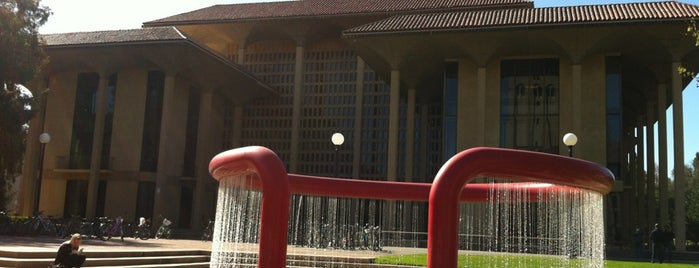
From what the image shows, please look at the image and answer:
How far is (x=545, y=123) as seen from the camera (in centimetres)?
→ 2877

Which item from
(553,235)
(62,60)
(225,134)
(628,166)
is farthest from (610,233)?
(62,60)

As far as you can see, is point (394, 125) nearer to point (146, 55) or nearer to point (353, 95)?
point (353, 95)

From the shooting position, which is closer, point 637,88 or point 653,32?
point 653,32

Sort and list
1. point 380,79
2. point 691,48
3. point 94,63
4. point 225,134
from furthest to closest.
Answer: point 225,134
point 380,79
point 94,63
point 691,48

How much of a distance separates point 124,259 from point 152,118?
19497 millimetres

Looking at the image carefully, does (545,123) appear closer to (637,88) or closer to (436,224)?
(637,88)

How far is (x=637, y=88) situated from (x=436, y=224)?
96.4 ft

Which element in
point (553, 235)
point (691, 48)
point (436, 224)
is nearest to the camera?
point (436, 224)

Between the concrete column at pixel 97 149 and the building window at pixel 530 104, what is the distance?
64.6 feet

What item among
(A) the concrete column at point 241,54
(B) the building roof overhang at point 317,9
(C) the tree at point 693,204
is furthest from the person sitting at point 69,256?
(C) the tree at point 693,204

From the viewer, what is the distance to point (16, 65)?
2512 cm

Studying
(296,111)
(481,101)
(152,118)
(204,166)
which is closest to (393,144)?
(481,101)

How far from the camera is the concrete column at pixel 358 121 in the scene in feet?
117

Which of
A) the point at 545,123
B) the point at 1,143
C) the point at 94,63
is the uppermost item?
the point at 94,63
